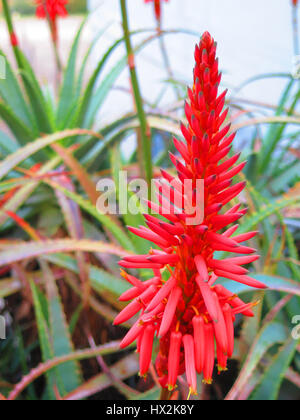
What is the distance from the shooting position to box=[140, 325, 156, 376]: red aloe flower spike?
0.31 metres

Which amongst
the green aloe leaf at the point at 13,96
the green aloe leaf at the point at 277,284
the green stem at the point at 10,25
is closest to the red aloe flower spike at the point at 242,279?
the green aloe leaf at the point at 277,284

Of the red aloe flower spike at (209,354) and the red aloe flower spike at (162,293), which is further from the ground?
the red aloe flower spike at (162,293)

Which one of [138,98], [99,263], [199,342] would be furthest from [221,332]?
[99,263]

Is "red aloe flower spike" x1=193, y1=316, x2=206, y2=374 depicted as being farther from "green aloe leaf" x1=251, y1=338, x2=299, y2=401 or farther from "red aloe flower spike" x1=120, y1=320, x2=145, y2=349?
"green aloe leaf" x1=251, y1=338, x2=299, y2=401

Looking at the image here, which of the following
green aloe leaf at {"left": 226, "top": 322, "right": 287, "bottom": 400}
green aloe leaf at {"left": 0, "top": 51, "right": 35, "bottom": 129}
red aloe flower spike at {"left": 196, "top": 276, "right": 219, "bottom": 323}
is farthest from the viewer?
green aloe leaf at {"left": 0, "top": 51, "right": 35, "bottom": 129}

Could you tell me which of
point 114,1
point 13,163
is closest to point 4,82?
point 13,163

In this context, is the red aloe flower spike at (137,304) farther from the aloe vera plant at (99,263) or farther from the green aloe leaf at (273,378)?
the green aloe leaf at (273,378)

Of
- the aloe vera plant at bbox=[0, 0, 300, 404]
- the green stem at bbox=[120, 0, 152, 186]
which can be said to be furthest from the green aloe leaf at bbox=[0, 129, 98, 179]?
the green stem at bbox=[120, 0, 152, 186]

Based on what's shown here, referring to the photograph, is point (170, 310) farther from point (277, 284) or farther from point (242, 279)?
point (277, 284)

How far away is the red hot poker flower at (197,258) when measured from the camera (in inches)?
11.4

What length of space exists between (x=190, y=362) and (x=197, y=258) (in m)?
0.08

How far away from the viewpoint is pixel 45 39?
2516mm

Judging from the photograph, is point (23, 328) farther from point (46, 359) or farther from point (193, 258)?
point (193, 258)

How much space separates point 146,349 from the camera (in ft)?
1.03
